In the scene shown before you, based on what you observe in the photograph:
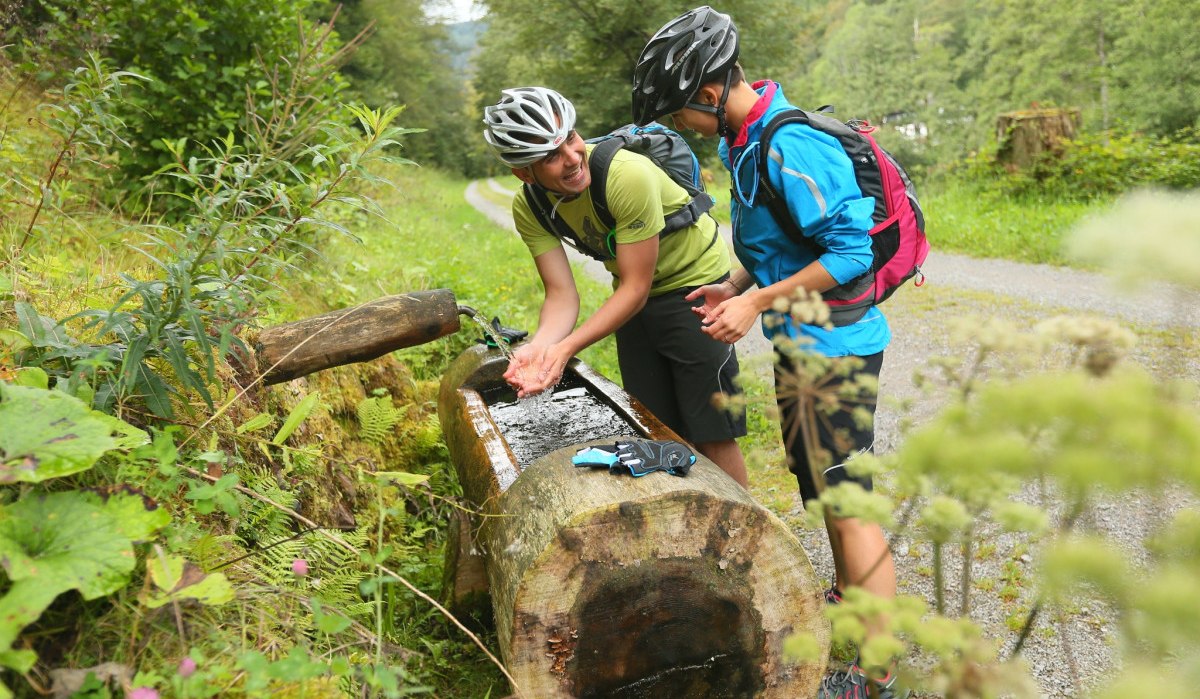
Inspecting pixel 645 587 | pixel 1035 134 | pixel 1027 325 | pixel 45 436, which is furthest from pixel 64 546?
pixel 1035 134

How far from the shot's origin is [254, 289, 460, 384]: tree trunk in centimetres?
287

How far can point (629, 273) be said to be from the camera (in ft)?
9.35

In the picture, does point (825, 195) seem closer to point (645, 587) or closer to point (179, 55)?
point (645, 587)

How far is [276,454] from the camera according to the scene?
291cm

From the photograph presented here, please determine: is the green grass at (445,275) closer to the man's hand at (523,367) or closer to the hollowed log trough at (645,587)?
the man's hand at (523,367)

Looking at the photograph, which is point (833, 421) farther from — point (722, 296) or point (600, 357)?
point (600, 357)

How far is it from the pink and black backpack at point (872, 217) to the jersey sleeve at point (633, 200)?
0.51 m

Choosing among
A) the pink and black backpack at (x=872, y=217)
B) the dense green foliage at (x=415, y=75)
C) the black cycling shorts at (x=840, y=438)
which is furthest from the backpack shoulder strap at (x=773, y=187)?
the dense green foliage at (x=415, y=75)

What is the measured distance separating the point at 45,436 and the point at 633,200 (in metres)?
1.86

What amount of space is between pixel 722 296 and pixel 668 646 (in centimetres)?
123

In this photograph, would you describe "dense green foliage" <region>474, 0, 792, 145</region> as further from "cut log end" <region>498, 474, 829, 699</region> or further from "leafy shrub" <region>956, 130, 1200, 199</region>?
"cut log end" <region>498, 474, 829, 699</region>

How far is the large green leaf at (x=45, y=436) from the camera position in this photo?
1529mm

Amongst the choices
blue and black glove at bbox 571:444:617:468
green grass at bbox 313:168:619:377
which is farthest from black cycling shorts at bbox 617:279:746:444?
green grass at bbox 313:168:619:377

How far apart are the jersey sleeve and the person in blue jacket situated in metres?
0.20
